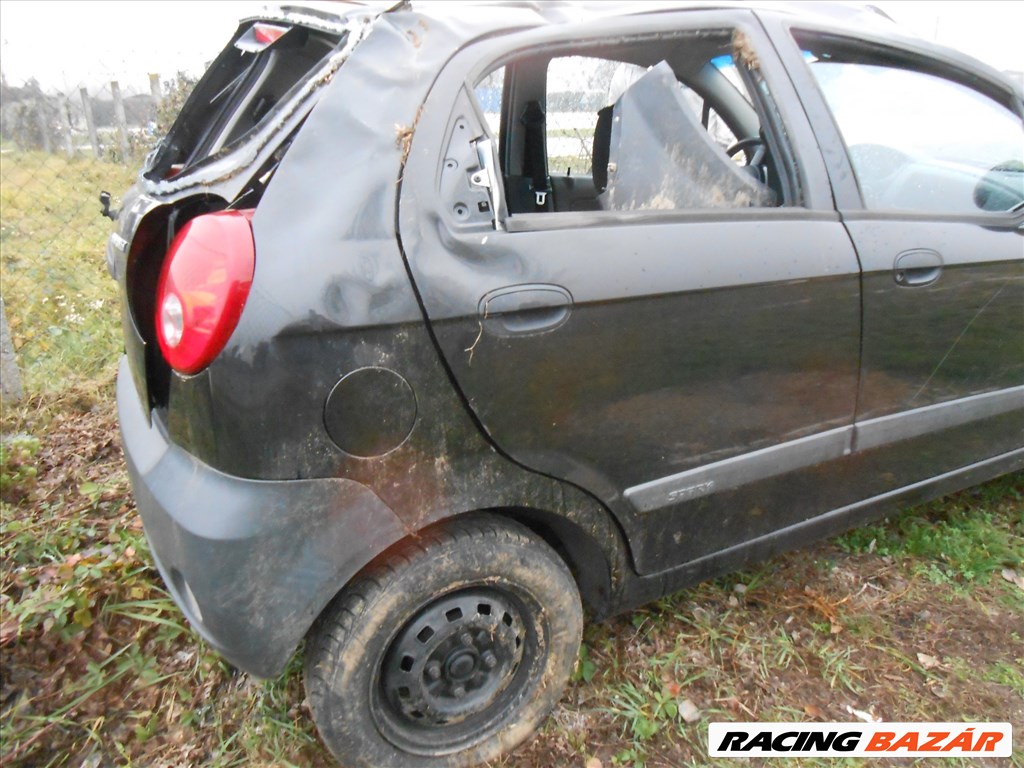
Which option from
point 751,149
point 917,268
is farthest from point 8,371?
point 917,268

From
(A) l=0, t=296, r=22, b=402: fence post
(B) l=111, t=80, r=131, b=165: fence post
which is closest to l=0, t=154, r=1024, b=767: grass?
(A) l=0, t=296, r=22, b=402: fence post

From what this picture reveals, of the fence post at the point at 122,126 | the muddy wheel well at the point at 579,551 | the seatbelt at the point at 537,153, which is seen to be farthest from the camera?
the fence post at the point at 122,126

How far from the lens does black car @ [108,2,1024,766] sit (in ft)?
4.37

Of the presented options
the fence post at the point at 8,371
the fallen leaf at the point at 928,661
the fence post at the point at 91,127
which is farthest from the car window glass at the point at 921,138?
the fence post at the point at 91,127

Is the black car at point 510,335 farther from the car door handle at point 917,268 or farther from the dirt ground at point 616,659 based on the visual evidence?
the dirt ground at point 616,659

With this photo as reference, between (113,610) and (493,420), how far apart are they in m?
1.34

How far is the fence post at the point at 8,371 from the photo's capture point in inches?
123

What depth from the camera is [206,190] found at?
142cm

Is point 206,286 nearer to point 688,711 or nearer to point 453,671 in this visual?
point 453,671

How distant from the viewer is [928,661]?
82.7 inches

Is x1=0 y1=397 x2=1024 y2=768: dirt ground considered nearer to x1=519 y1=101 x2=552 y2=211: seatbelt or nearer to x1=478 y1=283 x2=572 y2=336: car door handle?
x1=478 y1=283 x2=572 y2=336: car door handle

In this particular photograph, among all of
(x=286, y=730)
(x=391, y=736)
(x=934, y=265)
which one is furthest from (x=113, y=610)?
(x=934, y=265)

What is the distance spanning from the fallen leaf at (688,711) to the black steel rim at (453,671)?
18.2 inches

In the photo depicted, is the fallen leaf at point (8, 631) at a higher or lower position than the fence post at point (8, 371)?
lower
